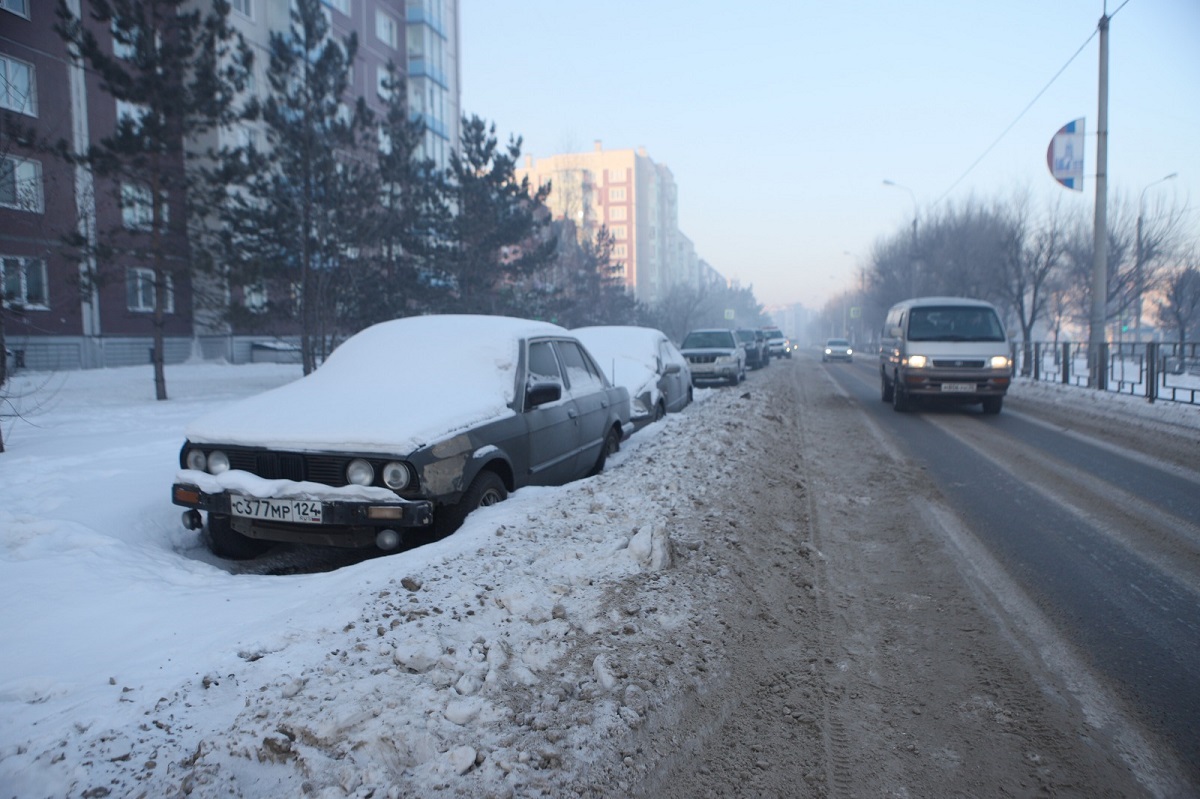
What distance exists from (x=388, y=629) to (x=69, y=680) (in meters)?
1.16

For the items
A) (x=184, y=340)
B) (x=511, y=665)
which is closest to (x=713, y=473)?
(x=511, y=665)

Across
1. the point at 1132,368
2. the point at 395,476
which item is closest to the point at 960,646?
the point at 395,476

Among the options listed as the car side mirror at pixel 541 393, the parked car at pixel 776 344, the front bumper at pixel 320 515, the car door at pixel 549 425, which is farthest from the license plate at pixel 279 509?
the parked car at pixel 776 344

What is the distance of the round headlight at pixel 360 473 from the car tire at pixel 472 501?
461mm

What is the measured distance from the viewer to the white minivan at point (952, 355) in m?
12.7

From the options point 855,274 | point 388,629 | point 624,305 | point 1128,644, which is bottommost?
point 1128,644

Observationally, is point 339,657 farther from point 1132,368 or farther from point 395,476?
point 1132,368

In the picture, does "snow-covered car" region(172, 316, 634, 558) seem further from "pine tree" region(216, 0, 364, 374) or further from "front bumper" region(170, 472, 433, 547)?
"pine tree" region(216, 0, 364, 374)

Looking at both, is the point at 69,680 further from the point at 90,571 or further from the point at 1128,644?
the point at 1128,644

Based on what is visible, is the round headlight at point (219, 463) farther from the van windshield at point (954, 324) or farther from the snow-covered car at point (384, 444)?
the van windshield at point (954, 324)

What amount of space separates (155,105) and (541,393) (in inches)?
559

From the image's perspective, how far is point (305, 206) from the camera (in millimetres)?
17328

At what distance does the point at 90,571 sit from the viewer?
398 cm

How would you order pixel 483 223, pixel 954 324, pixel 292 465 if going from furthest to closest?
pixel 483 223 → pixel 954 324 → pixel 292 465
